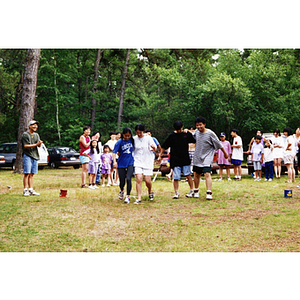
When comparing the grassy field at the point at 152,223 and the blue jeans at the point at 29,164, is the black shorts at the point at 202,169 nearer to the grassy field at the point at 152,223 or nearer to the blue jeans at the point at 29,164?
the grassy field at the point at 152,223

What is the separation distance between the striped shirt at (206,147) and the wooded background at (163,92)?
15235 mm

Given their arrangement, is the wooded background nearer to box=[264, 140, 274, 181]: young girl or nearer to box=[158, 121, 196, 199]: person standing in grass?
box=[264, 140, 274, 181]: young girl

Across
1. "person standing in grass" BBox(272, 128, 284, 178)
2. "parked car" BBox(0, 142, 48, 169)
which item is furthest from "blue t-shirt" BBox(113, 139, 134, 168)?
"parked car" BBox(0, 142, 48, 169)

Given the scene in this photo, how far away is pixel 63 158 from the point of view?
22.5 m

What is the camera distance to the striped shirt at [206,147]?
9039 mm

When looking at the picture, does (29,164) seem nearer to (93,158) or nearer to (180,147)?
(93,158)

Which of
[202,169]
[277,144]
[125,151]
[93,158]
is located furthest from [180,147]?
[277,144]

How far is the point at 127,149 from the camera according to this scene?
29.7ft

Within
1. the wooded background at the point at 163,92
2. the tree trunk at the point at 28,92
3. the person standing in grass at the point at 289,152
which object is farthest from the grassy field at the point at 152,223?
the wooded background at the point at 163,92

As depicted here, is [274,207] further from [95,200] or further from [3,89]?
[3,89]

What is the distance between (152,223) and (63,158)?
1689 cm

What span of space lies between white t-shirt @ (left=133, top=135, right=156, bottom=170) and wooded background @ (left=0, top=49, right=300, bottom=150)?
15899 mm

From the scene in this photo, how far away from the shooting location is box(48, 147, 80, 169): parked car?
73.9 feet

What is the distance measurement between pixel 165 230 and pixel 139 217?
1184mm
